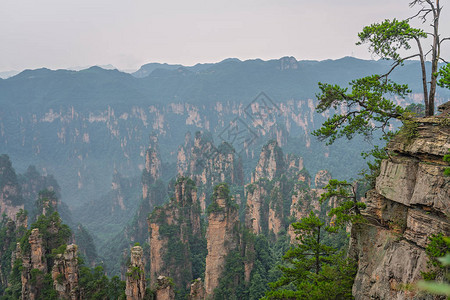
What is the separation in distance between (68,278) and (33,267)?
17.2 ft

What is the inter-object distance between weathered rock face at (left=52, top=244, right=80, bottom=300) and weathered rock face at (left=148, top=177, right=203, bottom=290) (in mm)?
17012

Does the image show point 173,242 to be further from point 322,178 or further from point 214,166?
point 214,166

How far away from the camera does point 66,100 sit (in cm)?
19125

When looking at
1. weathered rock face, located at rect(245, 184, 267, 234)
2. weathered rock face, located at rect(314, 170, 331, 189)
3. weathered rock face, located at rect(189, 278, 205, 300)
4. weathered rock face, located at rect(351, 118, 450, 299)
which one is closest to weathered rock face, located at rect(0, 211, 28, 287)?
weathered rock face, located at rect(189, 278, 205, 300)

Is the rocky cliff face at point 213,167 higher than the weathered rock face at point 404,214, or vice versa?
the weathered rock face at point 404,214

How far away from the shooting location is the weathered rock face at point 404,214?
28.5ft

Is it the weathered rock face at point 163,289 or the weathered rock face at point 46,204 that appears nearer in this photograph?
the weathered rock face at point 163,289

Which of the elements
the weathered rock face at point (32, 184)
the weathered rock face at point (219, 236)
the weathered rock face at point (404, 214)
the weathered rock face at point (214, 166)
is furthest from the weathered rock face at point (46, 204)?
the weathered rock face at point (404, 214)

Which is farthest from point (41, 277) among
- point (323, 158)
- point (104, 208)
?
point (323, 158)

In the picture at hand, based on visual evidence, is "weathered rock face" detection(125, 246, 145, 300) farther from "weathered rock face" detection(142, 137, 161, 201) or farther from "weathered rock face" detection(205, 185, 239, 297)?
"weathered rock face" detection(142, 137, 161, 201)

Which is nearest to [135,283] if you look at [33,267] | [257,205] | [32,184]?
[33,267]

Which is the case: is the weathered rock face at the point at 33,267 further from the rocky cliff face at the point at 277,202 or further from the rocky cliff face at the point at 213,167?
the rocky cliff face at the point at 213,167

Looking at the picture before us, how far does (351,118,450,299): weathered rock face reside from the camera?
28.5 feet

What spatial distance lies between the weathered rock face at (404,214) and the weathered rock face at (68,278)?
72.3 ft
